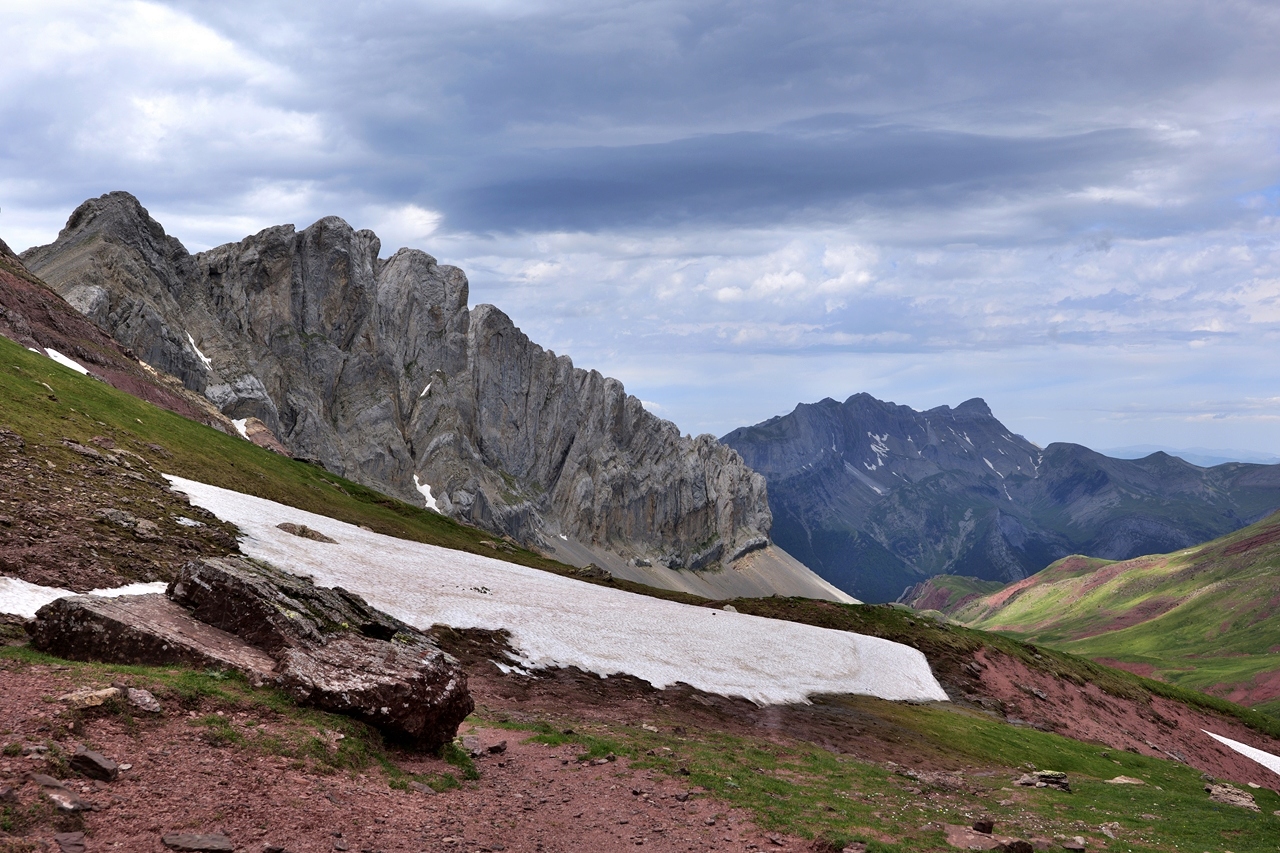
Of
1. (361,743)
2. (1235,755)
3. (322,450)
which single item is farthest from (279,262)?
(1235,755)

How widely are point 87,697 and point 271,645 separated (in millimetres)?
6193

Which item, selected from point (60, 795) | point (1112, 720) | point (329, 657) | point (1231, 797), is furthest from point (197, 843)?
point (1112, 720)

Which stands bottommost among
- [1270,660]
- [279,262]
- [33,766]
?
[1270,660]

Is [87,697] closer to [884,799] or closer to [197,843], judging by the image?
[197,843]

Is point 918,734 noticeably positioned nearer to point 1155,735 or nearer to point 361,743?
point 361,743

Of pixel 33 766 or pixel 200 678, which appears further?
pixel 200 678

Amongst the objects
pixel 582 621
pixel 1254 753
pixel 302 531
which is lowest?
pixel 1254 753

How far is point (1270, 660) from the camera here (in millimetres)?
172000

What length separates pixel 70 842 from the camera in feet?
47.6

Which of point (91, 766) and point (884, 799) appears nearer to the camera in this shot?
point (91, 766)

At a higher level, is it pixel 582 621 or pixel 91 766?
pixel 91 766

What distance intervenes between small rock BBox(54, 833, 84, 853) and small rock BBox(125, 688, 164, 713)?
4717 mm

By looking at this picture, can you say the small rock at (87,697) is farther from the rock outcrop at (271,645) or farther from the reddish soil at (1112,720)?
the reddish soil at (1112,720)

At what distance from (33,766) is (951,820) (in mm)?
28338
